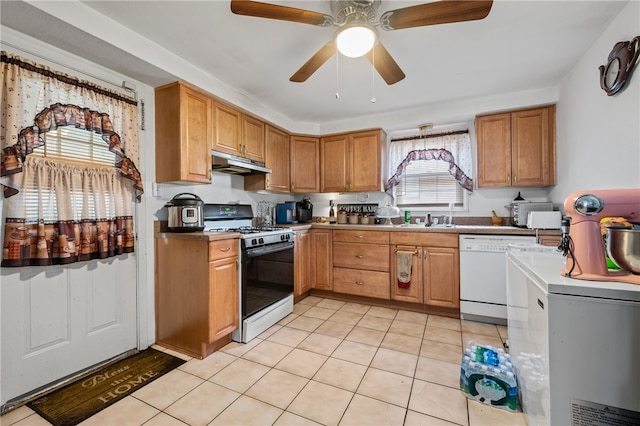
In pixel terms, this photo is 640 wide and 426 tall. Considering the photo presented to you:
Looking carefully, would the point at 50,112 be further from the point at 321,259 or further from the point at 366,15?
the point at 321,259

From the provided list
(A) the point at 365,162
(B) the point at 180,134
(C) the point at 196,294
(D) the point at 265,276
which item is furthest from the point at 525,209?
(B) the point at 180,134

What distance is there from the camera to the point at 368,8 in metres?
1.52

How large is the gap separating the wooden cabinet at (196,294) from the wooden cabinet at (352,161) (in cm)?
191

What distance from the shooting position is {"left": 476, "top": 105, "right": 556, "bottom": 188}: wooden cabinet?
2.85m

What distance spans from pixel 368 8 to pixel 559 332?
5.82 ft

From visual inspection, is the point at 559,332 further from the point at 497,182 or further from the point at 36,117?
the point at 36,117

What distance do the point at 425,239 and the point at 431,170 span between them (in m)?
1.16

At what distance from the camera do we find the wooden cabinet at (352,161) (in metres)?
3.62

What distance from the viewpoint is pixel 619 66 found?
1.71m

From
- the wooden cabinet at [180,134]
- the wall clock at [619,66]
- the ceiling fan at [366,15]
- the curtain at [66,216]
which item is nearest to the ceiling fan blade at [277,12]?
the ceiling fan at [366,15]

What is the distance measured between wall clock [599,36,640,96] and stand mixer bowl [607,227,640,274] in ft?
4.36

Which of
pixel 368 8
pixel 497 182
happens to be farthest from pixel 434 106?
pixel 368 8

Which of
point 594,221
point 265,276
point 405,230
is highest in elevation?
point 594,221

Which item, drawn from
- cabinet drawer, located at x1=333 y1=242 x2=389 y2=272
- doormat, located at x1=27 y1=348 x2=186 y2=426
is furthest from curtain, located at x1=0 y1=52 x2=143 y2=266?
cabinet drawer, located at x1=333 y1=242 x2=389 y2=272
